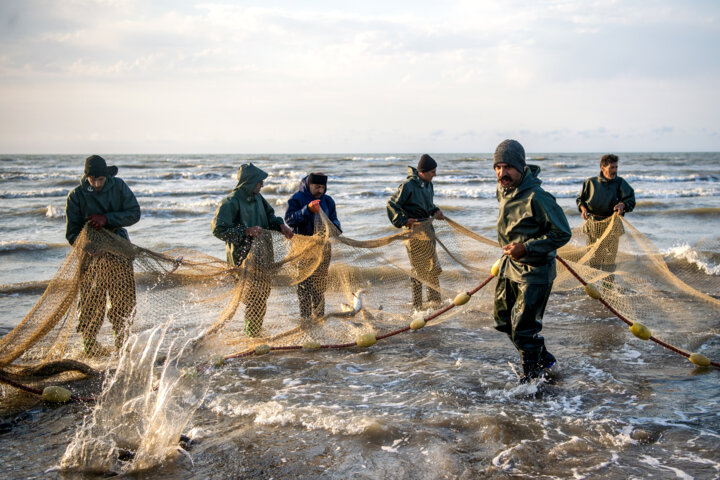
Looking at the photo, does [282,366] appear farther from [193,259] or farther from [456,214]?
[456,214]

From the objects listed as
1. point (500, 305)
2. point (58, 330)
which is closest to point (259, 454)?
point (500, 305)

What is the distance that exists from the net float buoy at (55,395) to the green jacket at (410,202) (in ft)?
11.7

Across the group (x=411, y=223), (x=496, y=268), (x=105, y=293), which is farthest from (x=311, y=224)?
(x=496, y=268)

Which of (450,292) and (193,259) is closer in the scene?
(193,259)

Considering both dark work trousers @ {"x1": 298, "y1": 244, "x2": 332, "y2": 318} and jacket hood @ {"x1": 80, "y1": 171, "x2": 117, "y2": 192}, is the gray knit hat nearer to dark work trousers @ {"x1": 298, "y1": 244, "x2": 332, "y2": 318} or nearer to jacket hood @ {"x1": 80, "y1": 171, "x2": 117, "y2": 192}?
dark work trousers @ {"x1": 298, "y1": 244, "x2": 332, "y2": 318}

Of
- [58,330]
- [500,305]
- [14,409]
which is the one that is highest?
[500,305]

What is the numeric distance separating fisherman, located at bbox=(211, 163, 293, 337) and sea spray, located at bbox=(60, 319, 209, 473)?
1345mm

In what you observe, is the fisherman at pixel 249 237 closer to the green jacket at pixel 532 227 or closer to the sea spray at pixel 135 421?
the sea spray at pixel 135 421

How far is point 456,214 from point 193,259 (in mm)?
13063

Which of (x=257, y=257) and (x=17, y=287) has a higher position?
(x=257, y=257)

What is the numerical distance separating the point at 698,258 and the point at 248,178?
779cm

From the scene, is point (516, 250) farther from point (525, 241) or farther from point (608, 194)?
point (608, 194)

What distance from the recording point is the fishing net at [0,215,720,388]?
4805 millimetres

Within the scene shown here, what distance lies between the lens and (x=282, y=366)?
5.04 meters
